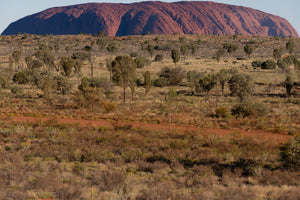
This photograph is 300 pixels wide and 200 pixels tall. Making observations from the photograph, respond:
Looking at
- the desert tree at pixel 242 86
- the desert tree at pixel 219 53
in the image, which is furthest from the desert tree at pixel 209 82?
the desert tree at pixel 219 53

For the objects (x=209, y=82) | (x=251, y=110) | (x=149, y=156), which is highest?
(x=149, y=156)

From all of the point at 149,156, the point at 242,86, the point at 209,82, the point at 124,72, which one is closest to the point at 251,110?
the point at 242,86

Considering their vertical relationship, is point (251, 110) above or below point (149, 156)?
below

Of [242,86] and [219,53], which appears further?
[219,53]

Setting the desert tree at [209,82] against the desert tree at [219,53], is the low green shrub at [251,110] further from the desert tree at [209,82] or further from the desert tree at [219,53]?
the desert tree at [219,53]

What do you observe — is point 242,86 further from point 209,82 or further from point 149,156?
point 149,156

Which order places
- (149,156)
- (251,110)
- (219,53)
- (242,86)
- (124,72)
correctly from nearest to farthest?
(149,156) → (251,110) → (124,72) → (242,86) → (219,53)

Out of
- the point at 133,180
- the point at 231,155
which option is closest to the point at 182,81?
the point at 231,155

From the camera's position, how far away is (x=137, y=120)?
21.1 meters

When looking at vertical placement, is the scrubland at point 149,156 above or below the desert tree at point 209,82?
above

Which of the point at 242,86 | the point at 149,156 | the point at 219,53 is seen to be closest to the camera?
the point at 149,156

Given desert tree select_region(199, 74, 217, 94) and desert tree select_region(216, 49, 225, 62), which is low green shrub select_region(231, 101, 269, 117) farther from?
desert tree select_region(216, 49, 225, 62)

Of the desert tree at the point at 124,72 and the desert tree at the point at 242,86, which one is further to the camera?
the desert tree at the point at 124,72

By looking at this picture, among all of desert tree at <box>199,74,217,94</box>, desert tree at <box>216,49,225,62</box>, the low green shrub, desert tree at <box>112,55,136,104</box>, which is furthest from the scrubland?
desert tree at <box>216,49,225,62</box>
